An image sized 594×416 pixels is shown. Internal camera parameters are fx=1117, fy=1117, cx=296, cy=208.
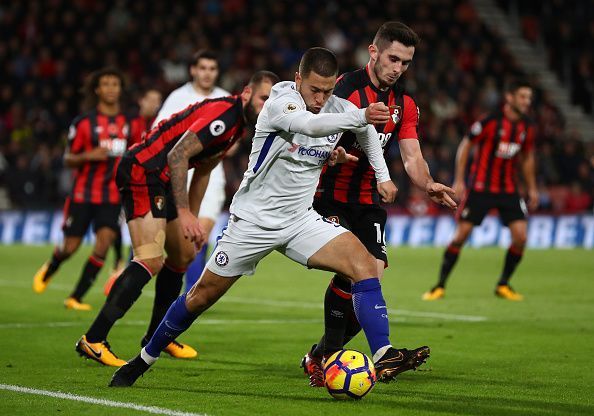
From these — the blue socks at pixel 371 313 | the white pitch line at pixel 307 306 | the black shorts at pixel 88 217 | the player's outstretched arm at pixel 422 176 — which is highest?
the player's outstretched arm at pixel 422 176

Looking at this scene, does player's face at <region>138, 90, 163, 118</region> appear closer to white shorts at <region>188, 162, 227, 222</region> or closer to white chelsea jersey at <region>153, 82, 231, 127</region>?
white chelsea jersey at <region>153, 82, 231, 127</region>

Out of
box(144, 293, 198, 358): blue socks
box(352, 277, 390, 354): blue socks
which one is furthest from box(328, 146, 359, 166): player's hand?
box(144, 293, 198, 358): blue socks

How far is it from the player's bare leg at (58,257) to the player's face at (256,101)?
4971 mm

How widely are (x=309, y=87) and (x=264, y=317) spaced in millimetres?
5031

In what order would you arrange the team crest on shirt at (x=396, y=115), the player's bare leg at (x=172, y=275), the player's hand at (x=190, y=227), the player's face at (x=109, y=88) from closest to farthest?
the player's hand at (x=190, y=227) < the team crest on shirt at (x=396, y=115) < the player's bare leg at (x=172, y=275) < the player's face at (x=109, y=88)

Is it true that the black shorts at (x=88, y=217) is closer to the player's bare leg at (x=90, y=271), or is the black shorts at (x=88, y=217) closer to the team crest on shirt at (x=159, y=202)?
the player's bare leg at (x=90, y=271)

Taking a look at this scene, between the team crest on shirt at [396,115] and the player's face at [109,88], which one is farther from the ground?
the team crest on shirt at [396,115]

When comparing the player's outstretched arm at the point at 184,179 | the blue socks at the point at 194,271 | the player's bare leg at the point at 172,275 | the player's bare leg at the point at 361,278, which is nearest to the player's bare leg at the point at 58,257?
the blue socks at the point at 194,271

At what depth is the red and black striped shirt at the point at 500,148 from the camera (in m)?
13.5

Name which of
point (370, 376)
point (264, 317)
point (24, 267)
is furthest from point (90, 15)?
point (370, 376)

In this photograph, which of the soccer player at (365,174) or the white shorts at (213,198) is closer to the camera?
the soccer player at (365,174)

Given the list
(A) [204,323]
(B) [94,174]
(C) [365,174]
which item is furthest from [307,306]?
(C) [365,174]

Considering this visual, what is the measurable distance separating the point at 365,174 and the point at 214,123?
1.12 metres

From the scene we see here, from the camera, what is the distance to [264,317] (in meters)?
11.1
